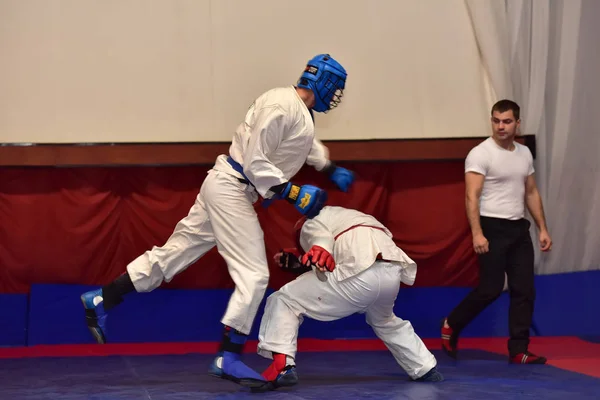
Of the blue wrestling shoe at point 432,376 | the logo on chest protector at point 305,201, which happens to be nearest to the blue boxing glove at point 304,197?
the logo on chest protector at point 305,201

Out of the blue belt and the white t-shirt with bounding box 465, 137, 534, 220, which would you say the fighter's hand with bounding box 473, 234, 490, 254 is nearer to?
the white t-shirt with bounding box 465, 137, 534, 220

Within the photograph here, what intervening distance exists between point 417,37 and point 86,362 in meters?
3.54

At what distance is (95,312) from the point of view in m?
4.51

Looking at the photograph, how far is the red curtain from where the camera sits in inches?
242

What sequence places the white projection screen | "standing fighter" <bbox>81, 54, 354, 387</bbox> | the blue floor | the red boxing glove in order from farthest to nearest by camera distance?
1. the white projection screen
2. "standing fighter" <bbox>81, 54, 354, 387</bbox>
3. the red boxing glove
4. the blue floor

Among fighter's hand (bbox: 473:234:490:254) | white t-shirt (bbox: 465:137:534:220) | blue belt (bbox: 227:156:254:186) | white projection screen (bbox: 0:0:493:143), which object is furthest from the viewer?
white projection screen (bbox: 0:0:493:143)

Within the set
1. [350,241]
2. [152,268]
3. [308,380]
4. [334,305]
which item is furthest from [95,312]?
[350,241]

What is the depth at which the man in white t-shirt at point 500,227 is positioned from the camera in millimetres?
5312

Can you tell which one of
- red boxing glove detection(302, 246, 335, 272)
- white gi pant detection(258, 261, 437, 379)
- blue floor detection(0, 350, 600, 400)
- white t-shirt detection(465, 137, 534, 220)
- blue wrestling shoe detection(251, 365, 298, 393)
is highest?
white t-shirt detection(465, 137, 534, 220)

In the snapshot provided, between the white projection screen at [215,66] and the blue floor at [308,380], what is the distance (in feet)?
6.30

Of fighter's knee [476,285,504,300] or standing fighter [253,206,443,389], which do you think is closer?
standing fighter [253,206,443,389]

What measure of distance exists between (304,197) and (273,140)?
1.11 ft

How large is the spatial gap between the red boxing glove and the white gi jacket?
0.15 ft

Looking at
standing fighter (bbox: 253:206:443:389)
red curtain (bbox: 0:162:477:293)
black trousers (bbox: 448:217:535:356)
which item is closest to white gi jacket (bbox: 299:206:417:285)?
standing fighter (bbox: 253:206:443:389)
